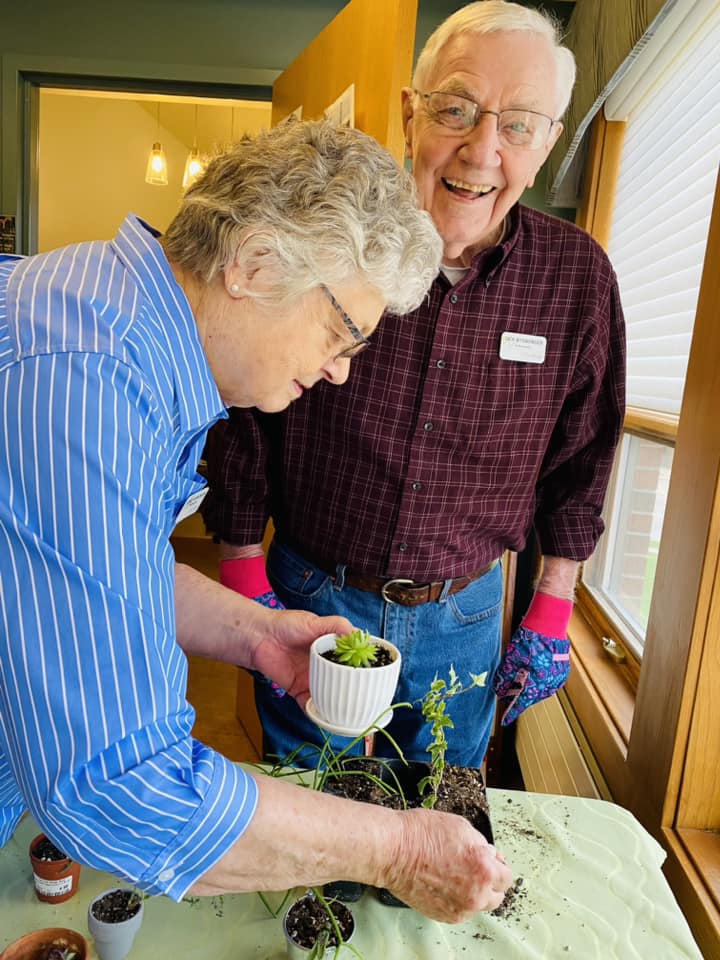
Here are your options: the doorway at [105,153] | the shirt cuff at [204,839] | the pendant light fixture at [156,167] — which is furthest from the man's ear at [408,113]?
the doorway at [105,153]

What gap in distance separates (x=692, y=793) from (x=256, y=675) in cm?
86

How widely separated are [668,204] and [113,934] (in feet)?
6.94

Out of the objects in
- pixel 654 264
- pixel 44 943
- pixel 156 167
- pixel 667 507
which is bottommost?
pixel 44 943

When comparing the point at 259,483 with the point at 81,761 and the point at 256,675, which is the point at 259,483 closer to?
the point at 256,675

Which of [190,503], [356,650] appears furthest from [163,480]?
[356,650]

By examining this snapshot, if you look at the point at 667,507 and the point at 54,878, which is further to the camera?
the point at 667,507

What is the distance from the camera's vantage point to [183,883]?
69 cm

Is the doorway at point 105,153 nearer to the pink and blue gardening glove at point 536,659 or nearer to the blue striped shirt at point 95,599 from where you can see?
the pink and blue gardening glove at point 536,659

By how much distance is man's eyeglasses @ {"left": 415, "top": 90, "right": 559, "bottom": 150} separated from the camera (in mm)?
1324

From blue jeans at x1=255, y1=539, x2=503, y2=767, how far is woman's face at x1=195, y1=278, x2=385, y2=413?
26.3 inches

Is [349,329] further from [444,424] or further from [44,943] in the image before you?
[44,943]

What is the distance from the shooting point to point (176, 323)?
760mm

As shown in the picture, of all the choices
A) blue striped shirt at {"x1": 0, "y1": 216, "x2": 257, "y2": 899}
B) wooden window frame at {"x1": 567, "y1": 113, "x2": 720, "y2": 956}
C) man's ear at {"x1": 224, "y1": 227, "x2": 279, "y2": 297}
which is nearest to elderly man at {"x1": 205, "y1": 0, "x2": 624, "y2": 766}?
wooden window frame at {"x1": 567, "y1": 113, "x2": 720, "y2": 956}

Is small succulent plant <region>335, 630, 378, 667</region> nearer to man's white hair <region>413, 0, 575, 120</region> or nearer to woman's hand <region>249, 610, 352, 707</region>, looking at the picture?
woman's hand <region>249, 610, 352, 707</region>
